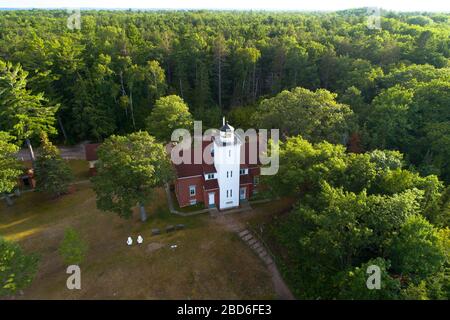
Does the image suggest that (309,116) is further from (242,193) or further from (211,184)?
(211,184)

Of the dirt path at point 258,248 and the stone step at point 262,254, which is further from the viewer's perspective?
the stone step at point 262,254

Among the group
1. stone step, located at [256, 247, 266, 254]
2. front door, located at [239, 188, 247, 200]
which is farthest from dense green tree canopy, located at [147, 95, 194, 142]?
stone step, located at [256, 247, 266, 254]

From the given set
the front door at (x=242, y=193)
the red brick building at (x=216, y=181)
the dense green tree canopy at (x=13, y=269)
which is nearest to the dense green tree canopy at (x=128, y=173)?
the red brick building at (x=216, y=181)

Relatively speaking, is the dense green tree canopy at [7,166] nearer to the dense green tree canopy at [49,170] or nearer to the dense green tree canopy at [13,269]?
the dense green tree canopy at [49,170]

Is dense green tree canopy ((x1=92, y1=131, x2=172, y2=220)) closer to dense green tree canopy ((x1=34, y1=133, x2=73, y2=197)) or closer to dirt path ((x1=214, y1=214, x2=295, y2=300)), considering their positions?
dirt path ((x1=214, y1=214, x2=295, y2=300))

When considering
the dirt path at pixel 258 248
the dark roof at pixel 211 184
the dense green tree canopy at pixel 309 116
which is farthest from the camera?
the dense green tree canopy at pixel 309 116

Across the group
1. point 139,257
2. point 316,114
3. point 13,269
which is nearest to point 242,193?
point 316,114

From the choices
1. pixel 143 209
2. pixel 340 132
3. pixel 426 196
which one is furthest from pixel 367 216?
pixel 143 209
